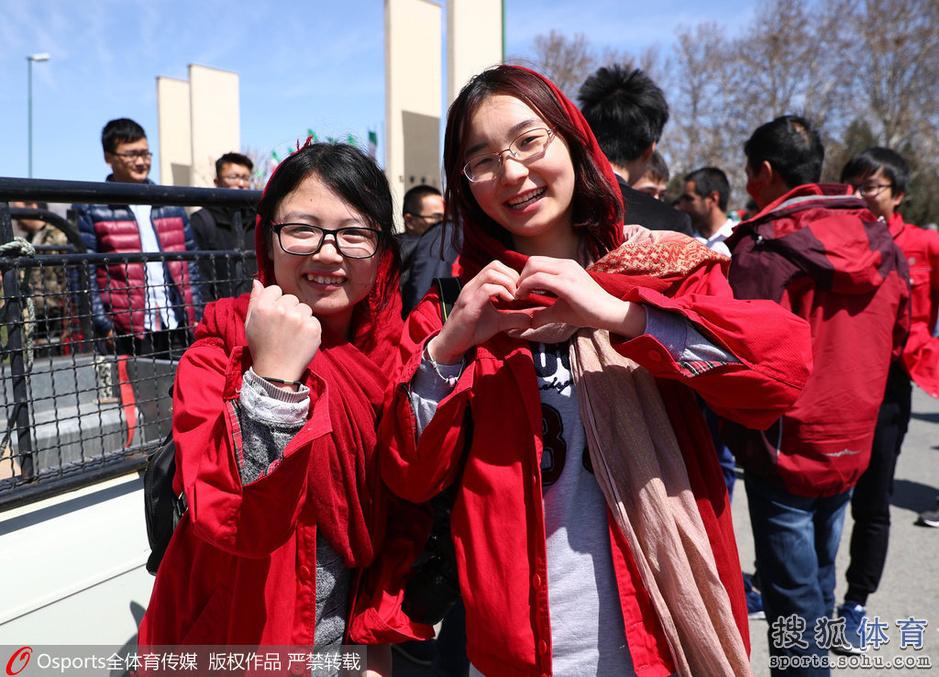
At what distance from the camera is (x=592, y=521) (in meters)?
1.40

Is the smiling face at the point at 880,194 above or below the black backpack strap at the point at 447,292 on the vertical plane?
above

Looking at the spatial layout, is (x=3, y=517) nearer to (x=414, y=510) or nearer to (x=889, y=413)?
A: (x=414, y=510)

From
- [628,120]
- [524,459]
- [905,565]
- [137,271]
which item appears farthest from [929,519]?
[137,271]

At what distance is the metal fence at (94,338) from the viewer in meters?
2.00

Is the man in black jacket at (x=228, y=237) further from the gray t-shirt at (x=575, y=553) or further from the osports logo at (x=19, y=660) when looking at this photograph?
the gray t-shirt at (x=575, y=553)

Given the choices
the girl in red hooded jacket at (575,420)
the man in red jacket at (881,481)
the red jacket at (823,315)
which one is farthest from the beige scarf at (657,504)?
the man in red jacket at (881,481)

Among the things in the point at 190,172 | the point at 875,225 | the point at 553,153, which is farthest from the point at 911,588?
the point at 190,172

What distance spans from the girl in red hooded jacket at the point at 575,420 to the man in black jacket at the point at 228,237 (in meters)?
1.42

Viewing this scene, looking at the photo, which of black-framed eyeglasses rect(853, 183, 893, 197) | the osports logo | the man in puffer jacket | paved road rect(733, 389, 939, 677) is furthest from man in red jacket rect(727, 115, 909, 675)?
the osports logo

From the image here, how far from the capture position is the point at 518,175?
1.41 m

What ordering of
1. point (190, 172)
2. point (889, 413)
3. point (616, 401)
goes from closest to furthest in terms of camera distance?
point (616, 401)
point (889, 413)
point (190, 172)

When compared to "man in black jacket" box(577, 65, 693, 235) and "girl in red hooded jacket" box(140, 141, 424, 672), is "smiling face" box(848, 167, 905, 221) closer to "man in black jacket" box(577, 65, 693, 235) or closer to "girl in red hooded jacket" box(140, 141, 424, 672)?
"man in black jacket" box(577, 65, 693, 235)

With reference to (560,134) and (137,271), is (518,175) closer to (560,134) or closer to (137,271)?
(560,134)

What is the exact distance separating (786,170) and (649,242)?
164 cm
